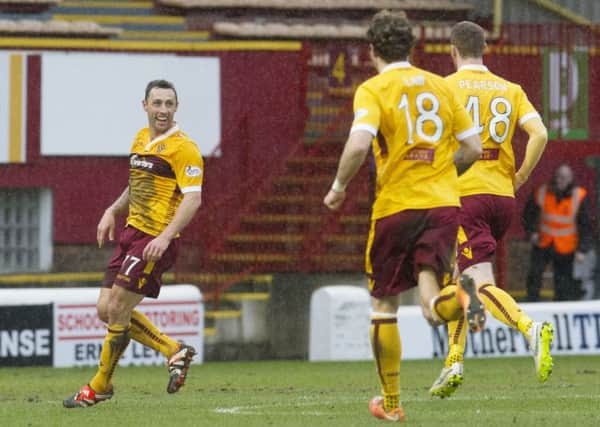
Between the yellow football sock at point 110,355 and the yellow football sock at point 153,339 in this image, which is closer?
the yellow football sock at point 110,355

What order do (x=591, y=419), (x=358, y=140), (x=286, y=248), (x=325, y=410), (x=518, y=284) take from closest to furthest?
(x=358, y=140)
(x=591, y=419)
(x=325, y=410)
(x=286, y=248)
(x=518, y=284)

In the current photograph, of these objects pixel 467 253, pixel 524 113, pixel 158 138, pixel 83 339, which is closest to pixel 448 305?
pixel 467 253

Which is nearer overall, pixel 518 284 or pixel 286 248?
pixel 286 248

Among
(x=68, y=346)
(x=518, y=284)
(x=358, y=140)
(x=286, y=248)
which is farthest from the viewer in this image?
(x=518, y=284)

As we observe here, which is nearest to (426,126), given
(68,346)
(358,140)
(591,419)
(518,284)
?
(358,140)

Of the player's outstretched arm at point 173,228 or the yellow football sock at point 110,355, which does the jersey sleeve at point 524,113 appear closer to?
the player's outstretched arm at point 173,228

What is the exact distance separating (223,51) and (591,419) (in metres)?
12.0

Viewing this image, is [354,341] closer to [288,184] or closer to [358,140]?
[288,184]

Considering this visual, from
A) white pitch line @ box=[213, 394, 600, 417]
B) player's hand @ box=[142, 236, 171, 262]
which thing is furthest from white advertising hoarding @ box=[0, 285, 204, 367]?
player's hand @ box=[142, 236, 171, 262]

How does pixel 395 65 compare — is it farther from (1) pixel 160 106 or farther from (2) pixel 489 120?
(1) pixel 160 106

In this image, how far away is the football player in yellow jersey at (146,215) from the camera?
11.5 meters

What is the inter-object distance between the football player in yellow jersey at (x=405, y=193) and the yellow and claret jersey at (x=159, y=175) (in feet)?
7.01

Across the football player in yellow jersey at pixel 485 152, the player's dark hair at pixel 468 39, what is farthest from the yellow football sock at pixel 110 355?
the player's dark hair at pixel 468 39

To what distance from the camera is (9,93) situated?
2069 cm
